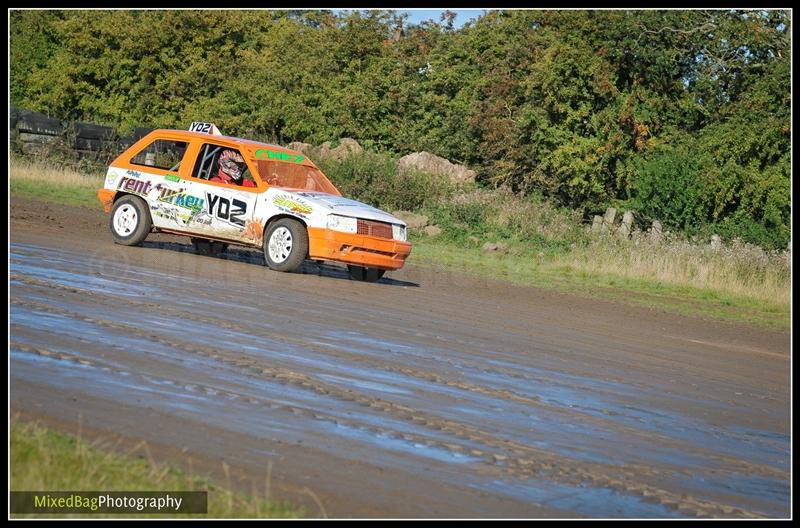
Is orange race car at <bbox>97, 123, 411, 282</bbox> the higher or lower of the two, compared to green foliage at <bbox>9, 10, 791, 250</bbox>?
lower

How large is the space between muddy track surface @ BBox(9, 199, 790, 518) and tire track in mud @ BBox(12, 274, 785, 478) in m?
0.04

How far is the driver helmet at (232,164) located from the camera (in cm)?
1941

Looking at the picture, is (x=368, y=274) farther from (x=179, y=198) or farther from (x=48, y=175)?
(x=48, y=175)

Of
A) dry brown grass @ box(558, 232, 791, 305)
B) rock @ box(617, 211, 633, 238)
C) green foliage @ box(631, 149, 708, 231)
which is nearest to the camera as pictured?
dry brown grass @ box(558, 232, 791, 305)

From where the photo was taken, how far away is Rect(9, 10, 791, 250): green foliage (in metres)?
30.3

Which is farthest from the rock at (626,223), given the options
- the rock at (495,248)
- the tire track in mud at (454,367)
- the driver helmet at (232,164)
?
the tire track in mud at (454,367)

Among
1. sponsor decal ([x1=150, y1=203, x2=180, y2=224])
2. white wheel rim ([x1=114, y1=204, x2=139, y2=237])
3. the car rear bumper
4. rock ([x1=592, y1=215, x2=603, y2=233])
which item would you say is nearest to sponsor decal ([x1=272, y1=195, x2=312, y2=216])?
the car rear bumper

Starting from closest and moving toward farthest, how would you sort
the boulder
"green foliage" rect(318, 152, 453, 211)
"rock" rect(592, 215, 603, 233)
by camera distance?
"rock" rect(592, 215, 603, 233) → "green foliage" rect(318, 152, 453, 211) → the boulder

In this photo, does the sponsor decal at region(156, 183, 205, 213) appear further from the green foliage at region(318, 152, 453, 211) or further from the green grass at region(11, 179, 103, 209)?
the green foliage at region(318, 152, 453, 211)

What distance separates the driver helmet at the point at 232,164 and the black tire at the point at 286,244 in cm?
126

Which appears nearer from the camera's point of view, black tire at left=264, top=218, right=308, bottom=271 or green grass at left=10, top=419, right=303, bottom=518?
green grass at left=10, top=419, right=303, bottom=518

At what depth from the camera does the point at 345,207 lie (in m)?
18.7

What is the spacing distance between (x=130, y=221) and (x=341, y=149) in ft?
51.1

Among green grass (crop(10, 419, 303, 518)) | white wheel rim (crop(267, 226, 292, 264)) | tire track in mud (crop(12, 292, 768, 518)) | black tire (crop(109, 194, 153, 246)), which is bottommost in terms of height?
tire track in mud (crop(12, 292, 768, 518))
